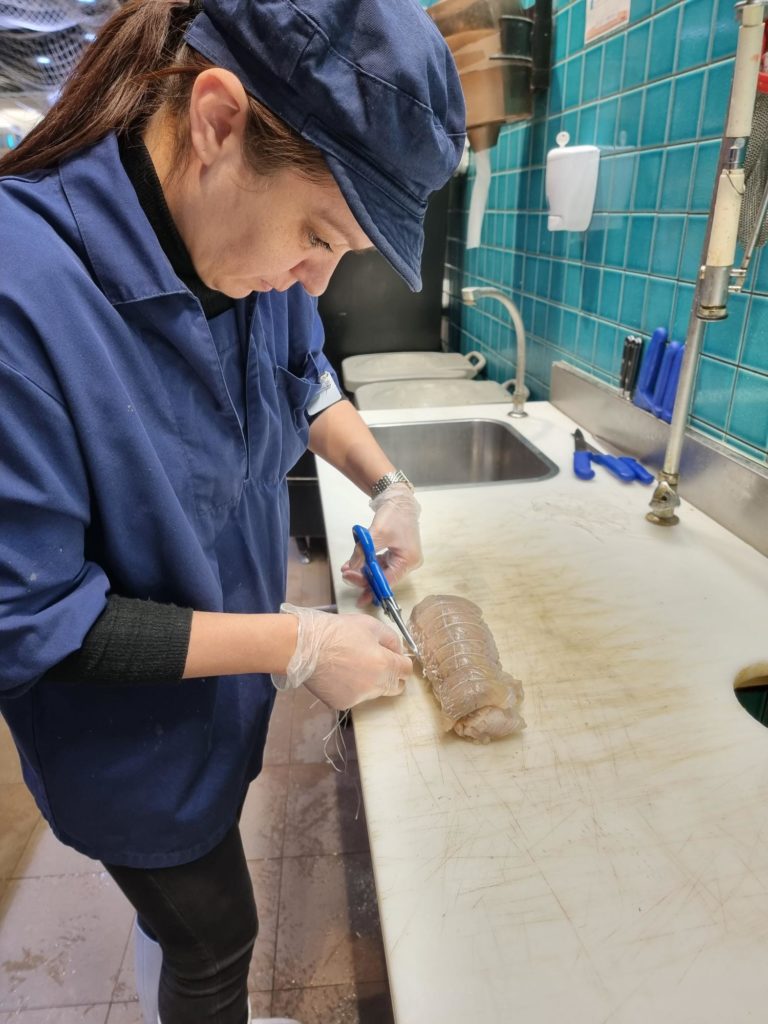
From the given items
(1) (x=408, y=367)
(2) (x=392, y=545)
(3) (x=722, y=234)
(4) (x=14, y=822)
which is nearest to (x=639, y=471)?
(3) (x=722, y=234)

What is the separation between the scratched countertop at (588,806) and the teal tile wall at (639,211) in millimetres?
381

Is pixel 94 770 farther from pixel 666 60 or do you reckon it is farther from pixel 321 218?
pixel 666 60

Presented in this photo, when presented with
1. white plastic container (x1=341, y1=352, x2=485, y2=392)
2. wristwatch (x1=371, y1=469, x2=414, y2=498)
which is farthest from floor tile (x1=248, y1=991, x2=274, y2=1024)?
white plastic container (x1=341, y1=352, x2=485, y2=392)

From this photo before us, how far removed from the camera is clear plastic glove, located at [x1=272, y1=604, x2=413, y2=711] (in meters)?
0.80

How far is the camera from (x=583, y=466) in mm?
1507

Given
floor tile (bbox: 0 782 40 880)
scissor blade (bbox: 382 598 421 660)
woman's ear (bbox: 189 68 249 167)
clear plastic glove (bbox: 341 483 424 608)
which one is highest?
woman's ear (bbox: 189 68 249 167)

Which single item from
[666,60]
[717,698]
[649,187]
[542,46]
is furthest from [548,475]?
[542,46]

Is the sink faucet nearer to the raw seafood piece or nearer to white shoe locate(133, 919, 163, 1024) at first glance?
the raw seafood piece

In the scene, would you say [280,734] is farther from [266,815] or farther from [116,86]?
[116,86]

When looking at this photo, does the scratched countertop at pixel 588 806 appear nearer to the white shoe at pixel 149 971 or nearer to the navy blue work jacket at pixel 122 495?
the navy blue work jacket at pixel 122 495

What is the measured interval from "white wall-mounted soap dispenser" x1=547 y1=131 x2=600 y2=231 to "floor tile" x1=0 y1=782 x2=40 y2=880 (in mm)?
2150

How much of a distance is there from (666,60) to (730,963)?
5.05ft

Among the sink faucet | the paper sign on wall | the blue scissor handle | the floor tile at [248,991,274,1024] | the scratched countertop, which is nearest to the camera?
the scratched countertop

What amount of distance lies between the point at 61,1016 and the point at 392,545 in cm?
125
